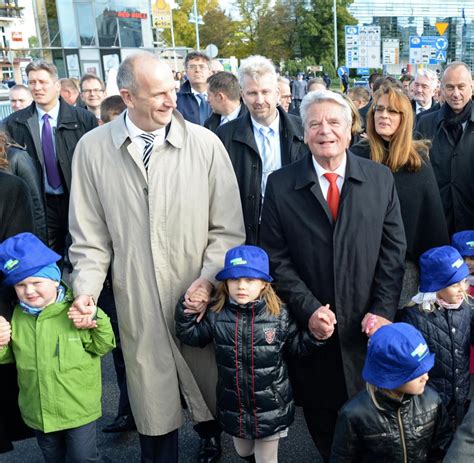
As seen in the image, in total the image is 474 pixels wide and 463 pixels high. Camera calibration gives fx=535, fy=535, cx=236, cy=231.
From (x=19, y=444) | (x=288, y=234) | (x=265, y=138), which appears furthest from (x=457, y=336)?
(x=19, y=444)

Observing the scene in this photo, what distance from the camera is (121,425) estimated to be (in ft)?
12.0

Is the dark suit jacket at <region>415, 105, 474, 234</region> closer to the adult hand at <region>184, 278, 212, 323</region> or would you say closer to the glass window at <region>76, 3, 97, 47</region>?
the adult hand at <region>184, 278, 212, 323</region>

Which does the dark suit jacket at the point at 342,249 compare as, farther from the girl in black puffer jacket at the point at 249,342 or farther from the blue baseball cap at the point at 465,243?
the blue baseball cap at the point at 465,243

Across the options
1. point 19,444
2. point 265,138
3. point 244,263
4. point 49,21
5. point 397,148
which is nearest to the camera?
point 244,263

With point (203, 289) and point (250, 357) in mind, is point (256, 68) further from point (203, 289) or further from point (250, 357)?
point (250, 357)

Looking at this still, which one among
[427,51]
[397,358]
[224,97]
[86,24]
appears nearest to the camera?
[397,358]

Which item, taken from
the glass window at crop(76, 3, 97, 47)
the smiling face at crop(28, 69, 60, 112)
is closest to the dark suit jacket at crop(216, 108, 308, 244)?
the smiling face at crop(28, 69, 60, 112)

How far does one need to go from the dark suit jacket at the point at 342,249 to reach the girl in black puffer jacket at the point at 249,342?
5.0 inches

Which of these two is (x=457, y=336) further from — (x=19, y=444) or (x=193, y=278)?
(x=19, y=444)

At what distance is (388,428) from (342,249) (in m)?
0.87

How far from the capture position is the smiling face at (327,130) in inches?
105

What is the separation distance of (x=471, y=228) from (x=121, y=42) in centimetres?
2913

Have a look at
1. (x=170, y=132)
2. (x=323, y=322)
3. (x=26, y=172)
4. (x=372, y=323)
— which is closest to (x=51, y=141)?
(x=26, y=172)

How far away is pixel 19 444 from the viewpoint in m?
3.63
